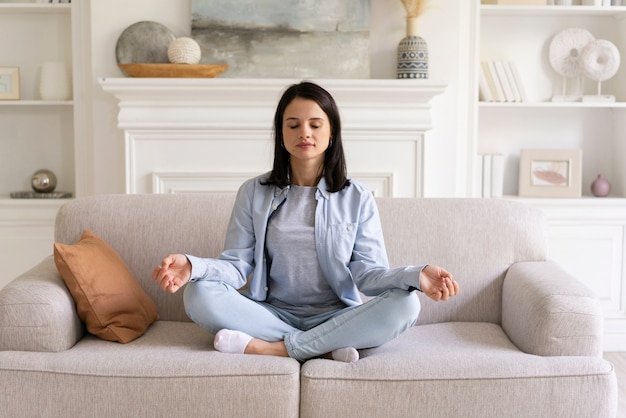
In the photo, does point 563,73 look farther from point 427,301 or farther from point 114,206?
point 114,206

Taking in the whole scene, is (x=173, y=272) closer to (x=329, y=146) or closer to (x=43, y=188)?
(x=329, y=146)

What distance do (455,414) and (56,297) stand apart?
3.70 feet

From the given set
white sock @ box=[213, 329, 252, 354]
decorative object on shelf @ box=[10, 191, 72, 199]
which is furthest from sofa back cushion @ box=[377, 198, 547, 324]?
decorative object on shelf @ box=[10, 191, 72, 199]

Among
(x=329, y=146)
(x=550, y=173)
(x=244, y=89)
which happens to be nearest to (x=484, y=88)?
(x=550, y=173)

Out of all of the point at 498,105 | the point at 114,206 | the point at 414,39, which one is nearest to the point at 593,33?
the point at 498,105

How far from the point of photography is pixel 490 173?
414 cm

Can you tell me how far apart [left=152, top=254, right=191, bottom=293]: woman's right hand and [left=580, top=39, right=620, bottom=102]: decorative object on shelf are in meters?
2.55

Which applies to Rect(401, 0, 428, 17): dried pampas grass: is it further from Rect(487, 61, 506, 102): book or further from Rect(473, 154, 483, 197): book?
Rect(473, 154, 483, 197): book

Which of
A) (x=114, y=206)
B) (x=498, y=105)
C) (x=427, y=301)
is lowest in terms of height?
(x=427, y=301)

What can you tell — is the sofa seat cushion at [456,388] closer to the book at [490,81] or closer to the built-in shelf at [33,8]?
the book at [490,81]

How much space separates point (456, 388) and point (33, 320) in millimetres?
1133

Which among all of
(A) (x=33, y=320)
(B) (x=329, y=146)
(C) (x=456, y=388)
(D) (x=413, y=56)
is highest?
(D) (x=413, y=56)

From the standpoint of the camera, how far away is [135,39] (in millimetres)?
3859

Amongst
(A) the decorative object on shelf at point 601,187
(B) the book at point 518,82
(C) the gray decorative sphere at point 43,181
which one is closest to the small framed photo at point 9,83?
(C) the gray decorative sphere at point 43,181
